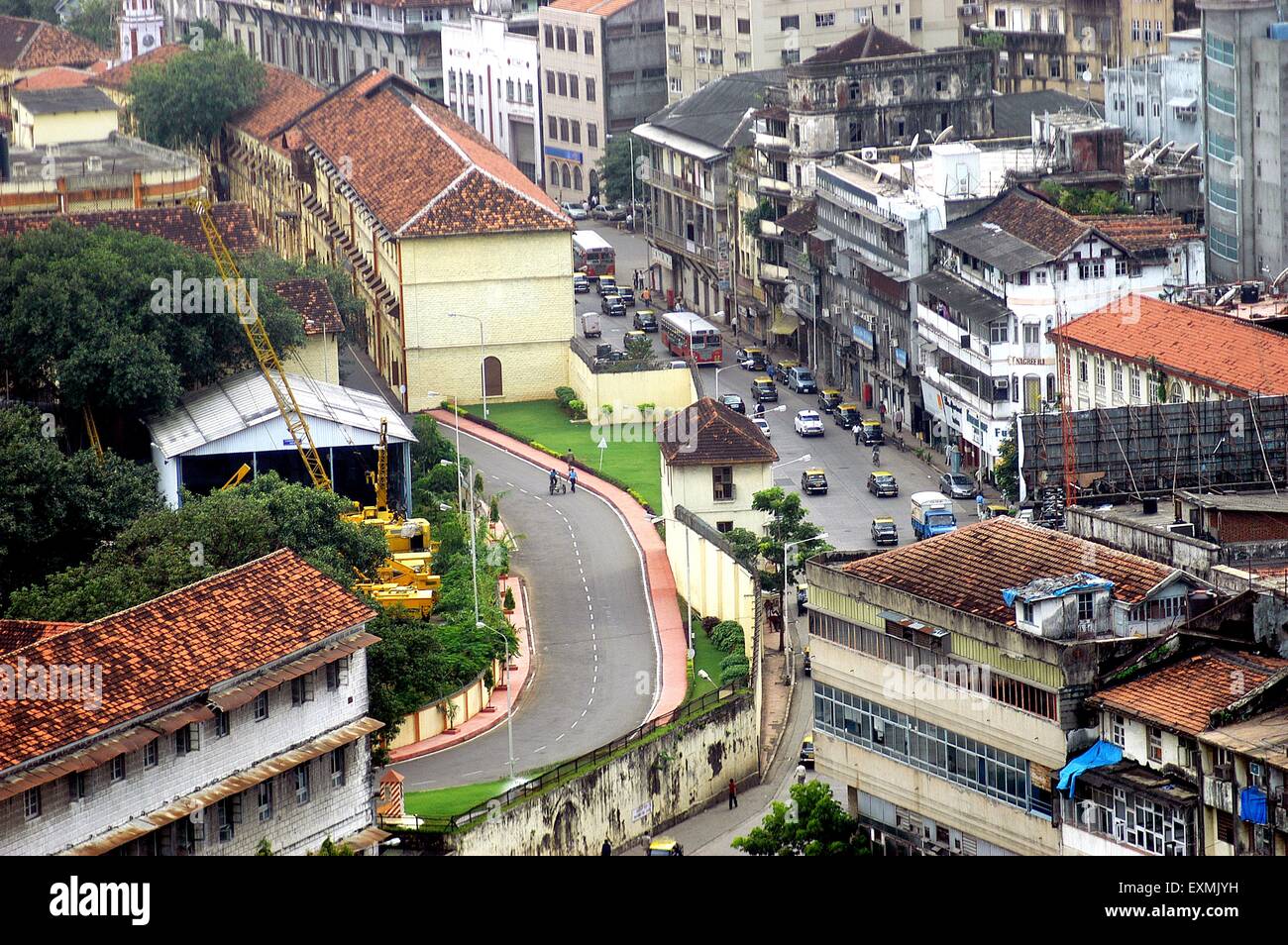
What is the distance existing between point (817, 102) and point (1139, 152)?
53.9 feet

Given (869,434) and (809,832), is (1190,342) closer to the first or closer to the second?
(869,434)

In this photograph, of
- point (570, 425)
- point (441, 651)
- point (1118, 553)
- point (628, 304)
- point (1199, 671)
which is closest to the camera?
point (1199, 671)

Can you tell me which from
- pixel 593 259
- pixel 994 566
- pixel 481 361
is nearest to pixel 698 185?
pixel 593 259

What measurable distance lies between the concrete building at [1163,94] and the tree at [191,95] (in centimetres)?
5537

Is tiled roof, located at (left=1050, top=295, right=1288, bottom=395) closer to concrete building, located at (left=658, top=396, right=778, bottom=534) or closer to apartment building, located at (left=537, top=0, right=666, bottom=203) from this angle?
concrete building, located at (left=658, top=396, right=778, bottom=534)

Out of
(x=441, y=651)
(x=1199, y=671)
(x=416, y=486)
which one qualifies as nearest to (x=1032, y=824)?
(x=1199, y=671)

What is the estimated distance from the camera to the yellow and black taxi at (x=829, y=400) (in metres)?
112

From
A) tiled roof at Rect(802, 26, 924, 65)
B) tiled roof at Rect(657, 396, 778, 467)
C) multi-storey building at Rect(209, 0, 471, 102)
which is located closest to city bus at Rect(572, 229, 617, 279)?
tiled roof at Rect(802, 26, 924, 65)

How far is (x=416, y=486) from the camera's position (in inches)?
3588

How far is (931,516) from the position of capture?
3504 inches

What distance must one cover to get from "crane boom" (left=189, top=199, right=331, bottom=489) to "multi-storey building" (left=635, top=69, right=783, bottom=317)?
31.5 m

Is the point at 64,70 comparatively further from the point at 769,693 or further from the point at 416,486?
the point at 769,693

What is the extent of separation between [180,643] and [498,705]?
20.7 metres

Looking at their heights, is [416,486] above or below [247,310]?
below
